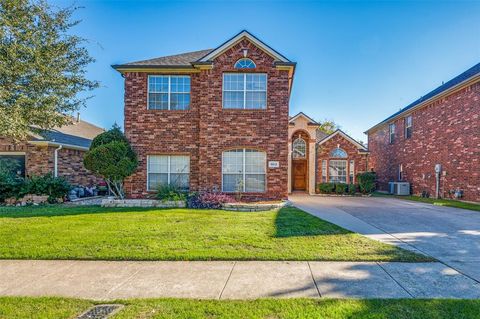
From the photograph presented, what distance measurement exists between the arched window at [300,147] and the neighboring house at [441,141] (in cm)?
770

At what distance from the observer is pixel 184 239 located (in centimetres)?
703

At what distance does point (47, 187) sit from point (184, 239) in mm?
10830

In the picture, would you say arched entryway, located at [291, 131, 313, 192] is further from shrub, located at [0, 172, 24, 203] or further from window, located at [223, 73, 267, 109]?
shrub, located at [0, 172, 24, 203]

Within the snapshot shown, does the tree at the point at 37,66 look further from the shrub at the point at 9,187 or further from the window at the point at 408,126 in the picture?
the window at the point at 408,126

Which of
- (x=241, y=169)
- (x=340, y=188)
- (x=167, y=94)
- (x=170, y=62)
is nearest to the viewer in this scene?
(x=241, y=169)

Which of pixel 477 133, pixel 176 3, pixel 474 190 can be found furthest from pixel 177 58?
pixel 474 190

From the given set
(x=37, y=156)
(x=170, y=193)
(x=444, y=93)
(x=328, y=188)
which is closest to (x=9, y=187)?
(x=37, y=156)

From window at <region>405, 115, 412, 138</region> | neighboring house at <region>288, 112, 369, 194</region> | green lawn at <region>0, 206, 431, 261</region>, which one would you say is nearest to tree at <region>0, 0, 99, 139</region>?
green lawn at <region>0, 206, 431, 261</region>

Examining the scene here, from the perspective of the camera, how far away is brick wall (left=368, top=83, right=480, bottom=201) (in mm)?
15305

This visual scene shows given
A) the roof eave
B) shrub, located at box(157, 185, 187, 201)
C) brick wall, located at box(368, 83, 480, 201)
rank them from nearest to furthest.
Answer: shrub, located at box(157, 185, 187, 201)
the roof eave
brick wall, located at box(368, 83, 480, 201)

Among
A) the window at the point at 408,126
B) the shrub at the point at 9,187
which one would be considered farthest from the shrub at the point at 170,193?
the window at the point at 408,126

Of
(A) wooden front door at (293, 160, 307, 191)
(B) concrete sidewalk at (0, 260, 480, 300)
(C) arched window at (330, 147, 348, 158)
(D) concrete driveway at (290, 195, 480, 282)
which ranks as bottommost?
(B) concrete sidewalk at (0, 260, 480, 300)

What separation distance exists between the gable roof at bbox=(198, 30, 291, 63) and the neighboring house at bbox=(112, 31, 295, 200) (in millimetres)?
43

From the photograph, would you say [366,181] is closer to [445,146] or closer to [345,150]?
[345,150]
